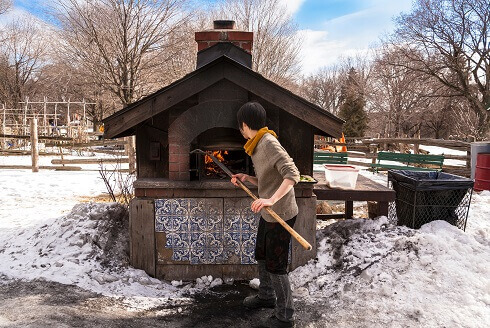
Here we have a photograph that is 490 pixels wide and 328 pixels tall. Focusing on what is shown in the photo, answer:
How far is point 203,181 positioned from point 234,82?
1294 mm

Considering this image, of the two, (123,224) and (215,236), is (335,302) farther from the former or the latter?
(123,224)

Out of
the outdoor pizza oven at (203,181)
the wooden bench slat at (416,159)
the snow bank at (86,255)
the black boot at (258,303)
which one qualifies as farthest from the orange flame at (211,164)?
the wooden bench slat at (416,159)

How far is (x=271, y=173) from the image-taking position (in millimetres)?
3232

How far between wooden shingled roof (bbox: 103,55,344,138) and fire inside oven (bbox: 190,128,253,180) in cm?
68

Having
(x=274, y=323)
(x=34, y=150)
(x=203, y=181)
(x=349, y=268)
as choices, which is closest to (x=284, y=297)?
(x=274, y=323)

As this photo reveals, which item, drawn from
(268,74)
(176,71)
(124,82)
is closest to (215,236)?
(124,82)

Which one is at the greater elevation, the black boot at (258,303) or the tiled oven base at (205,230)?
the tiled oven base at (205,230)

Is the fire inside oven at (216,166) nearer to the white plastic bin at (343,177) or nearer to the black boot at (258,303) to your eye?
the white plastic bin at (343,177)

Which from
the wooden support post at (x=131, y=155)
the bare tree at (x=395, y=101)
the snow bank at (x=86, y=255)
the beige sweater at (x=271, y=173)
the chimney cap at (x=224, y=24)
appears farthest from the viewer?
the bare tree at (x=395, y=101)

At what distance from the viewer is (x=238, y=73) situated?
4.38 meters

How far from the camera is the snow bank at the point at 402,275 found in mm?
3502

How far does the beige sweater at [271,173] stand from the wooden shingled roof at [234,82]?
1.30m

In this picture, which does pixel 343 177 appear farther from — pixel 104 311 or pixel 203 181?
pixel 104 311

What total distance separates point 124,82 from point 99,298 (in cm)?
1365
